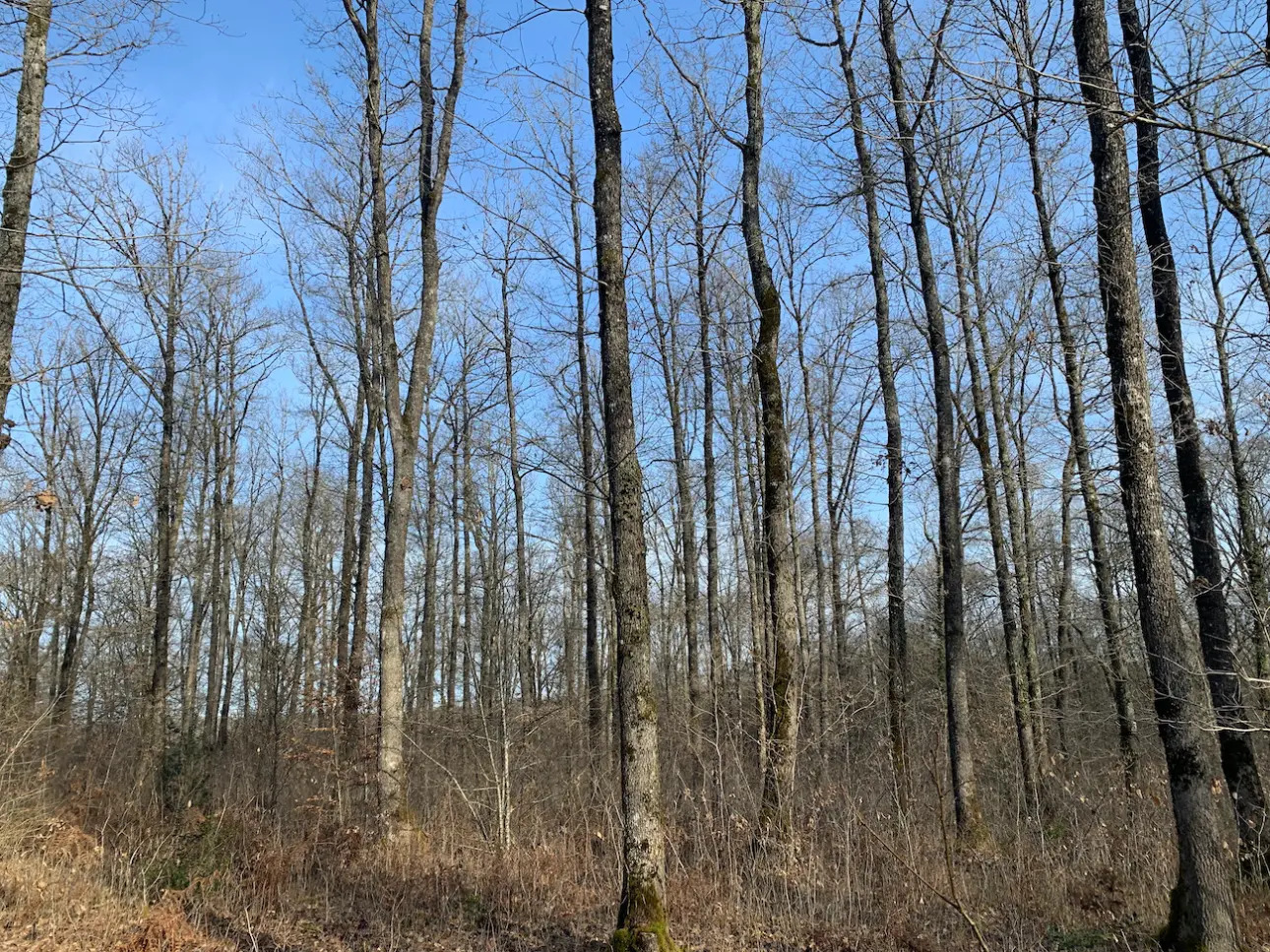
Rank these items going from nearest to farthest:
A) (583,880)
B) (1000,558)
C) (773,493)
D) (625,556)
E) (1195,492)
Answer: (625,556) < (583,880) < (1195,492) < (773,493) < (1000,558)

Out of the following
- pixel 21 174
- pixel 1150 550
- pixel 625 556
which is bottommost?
pixel 1150 550

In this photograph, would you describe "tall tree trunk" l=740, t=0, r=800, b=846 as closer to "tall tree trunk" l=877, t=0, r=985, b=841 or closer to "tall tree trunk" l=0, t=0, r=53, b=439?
"tall tree trunk" l=877, t=0, r=985, b=841

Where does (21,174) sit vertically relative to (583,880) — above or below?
above

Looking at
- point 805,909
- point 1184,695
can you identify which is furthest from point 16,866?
point 1184,695

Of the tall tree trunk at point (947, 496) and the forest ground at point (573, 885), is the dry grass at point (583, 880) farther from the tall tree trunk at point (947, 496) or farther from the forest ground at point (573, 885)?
the tall tree trunk at point (947, 496)

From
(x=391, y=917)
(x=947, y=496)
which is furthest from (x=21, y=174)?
(x=947, y=496)

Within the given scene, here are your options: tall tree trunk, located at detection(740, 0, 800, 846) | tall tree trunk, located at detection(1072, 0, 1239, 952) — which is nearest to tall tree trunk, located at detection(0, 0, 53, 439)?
tall tree trunk, located at detection(740, 0, 800, 846)

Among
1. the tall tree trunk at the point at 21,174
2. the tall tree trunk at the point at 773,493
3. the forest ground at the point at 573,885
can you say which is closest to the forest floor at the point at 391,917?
the forest ground at the point at 573,885

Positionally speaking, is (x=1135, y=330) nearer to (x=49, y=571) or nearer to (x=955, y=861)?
(x=955, y=861)

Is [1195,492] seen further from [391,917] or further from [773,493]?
[391,917]

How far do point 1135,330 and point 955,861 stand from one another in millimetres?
5334

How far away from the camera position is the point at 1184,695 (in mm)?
5352

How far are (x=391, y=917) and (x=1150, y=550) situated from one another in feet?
21.3

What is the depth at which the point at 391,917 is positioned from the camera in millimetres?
6426
